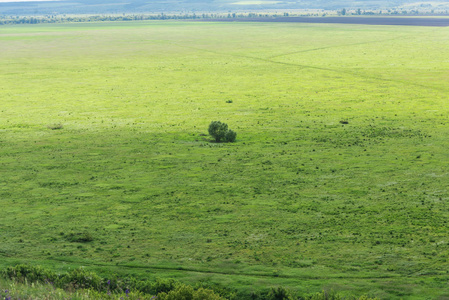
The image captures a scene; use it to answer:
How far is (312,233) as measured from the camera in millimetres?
20828

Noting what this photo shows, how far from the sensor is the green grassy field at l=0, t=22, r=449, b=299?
18.4m

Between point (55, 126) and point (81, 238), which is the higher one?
point (55, 126)

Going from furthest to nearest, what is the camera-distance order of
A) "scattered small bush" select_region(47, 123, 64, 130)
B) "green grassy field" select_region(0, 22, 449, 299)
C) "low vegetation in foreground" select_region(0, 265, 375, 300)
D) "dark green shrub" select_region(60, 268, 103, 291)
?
1. "scattered small bush" select_region(47, 123, 64, 130)
2. "green grassy field" select_region(0, 22, 449, 299)
3. "dark green shrub" select_region(60, 268, 103, 291)
4. "low vegetation in foreground" select_region(0, 265, 375, 300)

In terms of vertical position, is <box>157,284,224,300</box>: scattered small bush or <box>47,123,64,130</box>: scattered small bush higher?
<box>157,284,224,300</box>: scattered small bush

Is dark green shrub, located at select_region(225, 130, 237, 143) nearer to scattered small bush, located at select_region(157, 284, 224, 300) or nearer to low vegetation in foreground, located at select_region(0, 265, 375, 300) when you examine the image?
low vegetation in foreground, located at select_region(0, 265, 375, 300)

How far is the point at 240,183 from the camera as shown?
27531 mm

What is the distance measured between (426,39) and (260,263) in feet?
405

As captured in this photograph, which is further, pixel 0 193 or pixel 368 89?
pixel 368 89

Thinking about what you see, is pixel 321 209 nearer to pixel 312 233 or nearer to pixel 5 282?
pixel 312 233

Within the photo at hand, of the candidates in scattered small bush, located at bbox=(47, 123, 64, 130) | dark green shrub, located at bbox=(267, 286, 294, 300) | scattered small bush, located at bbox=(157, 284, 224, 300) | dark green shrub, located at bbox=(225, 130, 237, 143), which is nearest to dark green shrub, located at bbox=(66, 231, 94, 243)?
scattered small bush, located at bbox=(157, 284, 224, 300)

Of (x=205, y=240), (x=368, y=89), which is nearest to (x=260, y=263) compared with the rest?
(x=205, y=240)

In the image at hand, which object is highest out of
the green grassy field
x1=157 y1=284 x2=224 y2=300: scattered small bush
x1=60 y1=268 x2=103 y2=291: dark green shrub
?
x1=157 y1=284 x2=224 y2=300: scattered small bush

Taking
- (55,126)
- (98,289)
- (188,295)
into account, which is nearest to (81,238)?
(98,289)

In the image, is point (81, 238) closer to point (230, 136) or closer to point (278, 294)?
point (278, 294)
